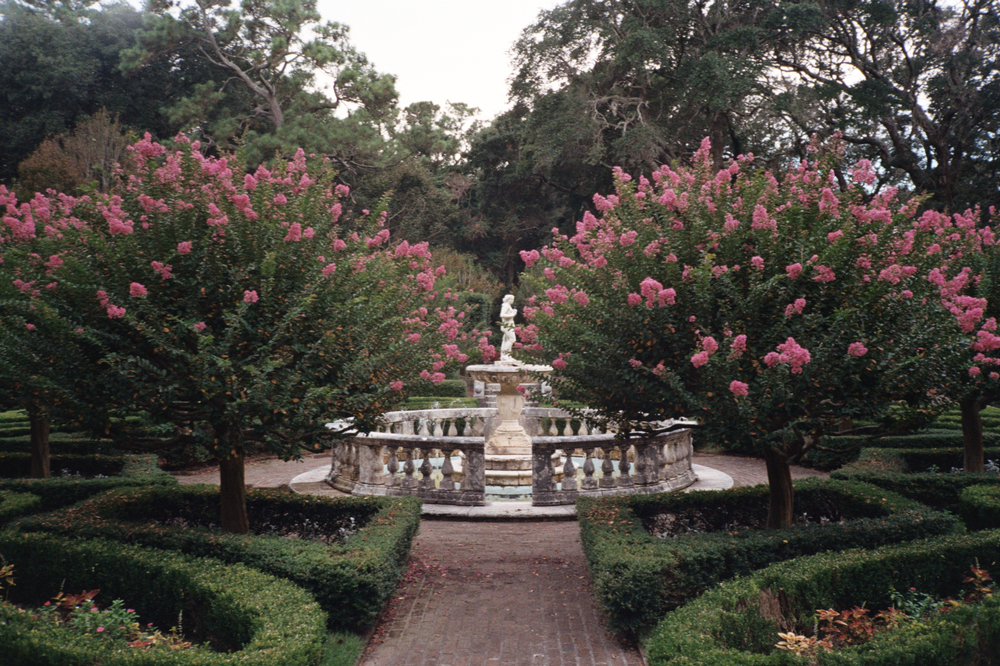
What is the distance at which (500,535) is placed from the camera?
30.5ft

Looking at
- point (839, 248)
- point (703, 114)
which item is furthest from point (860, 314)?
point (703, 114)

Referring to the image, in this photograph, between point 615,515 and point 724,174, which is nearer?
point 724,174

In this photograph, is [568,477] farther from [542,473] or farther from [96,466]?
[96,466]

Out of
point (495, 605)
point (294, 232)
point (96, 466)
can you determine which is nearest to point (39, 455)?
point (96, 466)

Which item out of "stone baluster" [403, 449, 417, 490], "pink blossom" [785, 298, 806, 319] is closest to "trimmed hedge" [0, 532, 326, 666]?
"pink blossom" [785, 298, 806, 319]

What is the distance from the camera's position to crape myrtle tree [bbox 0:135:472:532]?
5875mm

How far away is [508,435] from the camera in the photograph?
13633 millimetres

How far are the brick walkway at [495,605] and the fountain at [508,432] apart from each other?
105 inches

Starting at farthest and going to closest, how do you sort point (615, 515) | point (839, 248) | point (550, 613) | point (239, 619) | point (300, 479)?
point (300, 479)
point (615, 515)
point (550, 613)
point (839, 248)
point (239, 619)

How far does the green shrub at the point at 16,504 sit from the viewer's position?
7.58 m

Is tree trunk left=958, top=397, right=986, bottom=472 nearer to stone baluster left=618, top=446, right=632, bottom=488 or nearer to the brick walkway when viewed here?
stone baluster left=618, top=446, right=632, bottom=488

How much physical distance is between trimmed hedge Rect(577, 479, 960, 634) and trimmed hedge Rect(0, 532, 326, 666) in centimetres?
254

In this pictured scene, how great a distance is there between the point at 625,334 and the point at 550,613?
2.79 m

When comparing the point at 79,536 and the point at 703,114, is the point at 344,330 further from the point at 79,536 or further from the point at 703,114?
the point at 703,114
